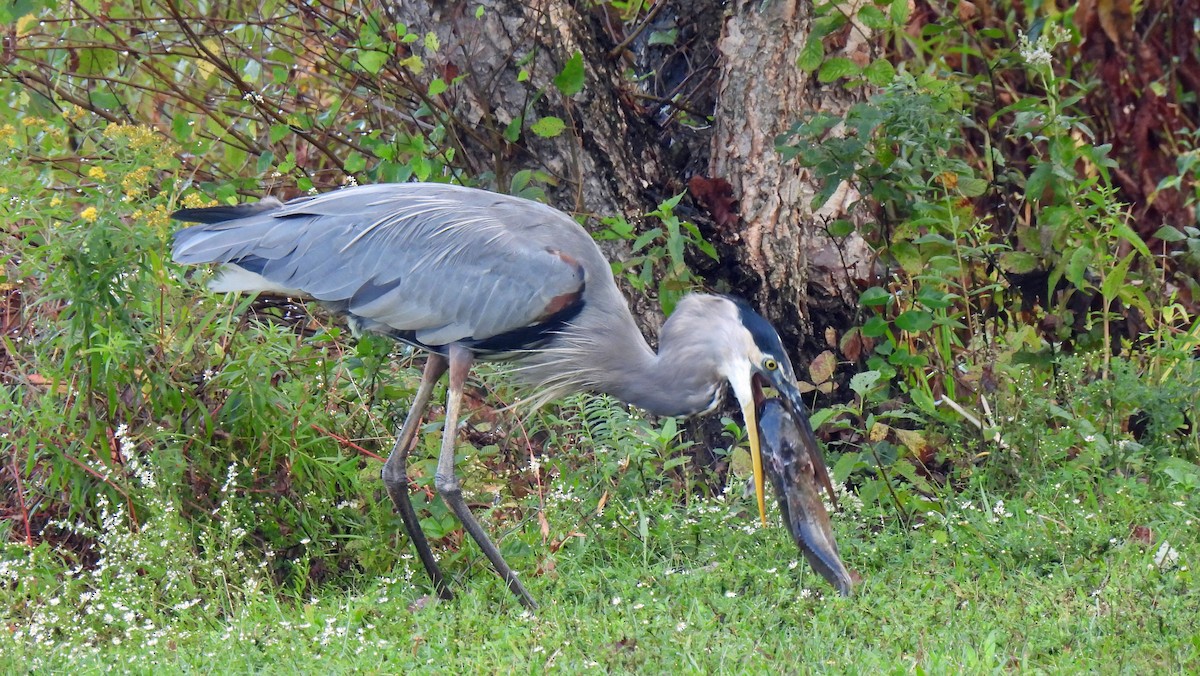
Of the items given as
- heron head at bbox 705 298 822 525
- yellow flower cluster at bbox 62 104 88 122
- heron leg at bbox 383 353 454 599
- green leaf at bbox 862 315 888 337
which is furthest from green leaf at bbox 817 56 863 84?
yellow flower cluster at bbox 62 104 88 122

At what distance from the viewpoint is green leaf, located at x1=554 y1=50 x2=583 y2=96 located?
557cm

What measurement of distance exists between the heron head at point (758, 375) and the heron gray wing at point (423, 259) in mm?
657

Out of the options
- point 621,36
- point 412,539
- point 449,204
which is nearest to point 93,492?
point 412,539

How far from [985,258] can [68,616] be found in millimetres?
3727

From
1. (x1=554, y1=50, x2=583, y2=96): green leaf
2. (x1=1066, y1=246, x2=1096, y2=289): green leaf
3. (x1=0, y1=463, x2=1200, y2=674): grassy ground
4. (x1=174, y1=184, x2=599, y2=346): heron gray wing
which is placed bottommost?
(x1=0, y1=463, x2=1200, y2=674): grassy ground

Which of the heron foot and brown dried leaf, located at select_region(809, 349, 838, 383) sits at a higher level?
brown dried leaf, located at select_region(809, 349, 838, 383)

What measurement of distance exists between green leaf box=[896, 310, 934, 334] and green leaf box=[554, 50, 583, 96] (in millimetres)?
1645

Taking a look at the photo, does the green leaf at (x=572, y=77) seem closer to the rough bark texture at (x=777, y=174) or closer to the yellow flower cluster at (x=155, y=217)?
the rough bark texture at (x=777, y=174)

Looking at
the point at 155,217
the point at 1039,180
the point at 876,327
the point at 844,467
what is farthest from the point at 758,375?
the point at 155,217

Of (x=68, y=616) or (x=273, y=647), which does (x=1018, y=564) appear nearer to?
(x=273, y=647)

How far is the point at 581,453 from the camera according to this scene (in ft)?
18.6

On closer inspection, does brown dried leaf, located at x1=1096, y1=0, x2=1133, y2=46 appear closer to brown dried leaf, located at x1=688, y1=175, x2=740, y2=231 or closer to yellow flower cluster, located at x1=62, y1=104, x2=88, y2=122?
brown dried leaf, located at x1=688, y1=175, x2=740, y2=231

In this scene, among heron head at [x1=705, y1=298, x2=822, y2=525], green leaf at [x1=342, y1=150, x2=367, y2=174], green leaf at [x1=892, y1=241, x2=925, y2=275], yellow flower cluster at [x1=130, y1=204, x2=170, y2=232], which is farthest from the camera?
green leaf at [x1=342, y1=150, x2=367, y2=174]

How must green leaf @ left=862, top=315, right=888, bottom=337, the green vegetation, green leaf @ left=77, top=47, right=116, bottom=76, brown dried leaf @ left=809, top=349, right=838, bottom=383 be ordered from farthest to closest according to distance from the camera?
green leaf @ left=77, top=47, right=116, bottom=76 < brown dried leaf @ left=809, top=349, right=838, bottom=383 < green leaf @ left=862, top=315, right=888, bottom=337 < the green vegetation
